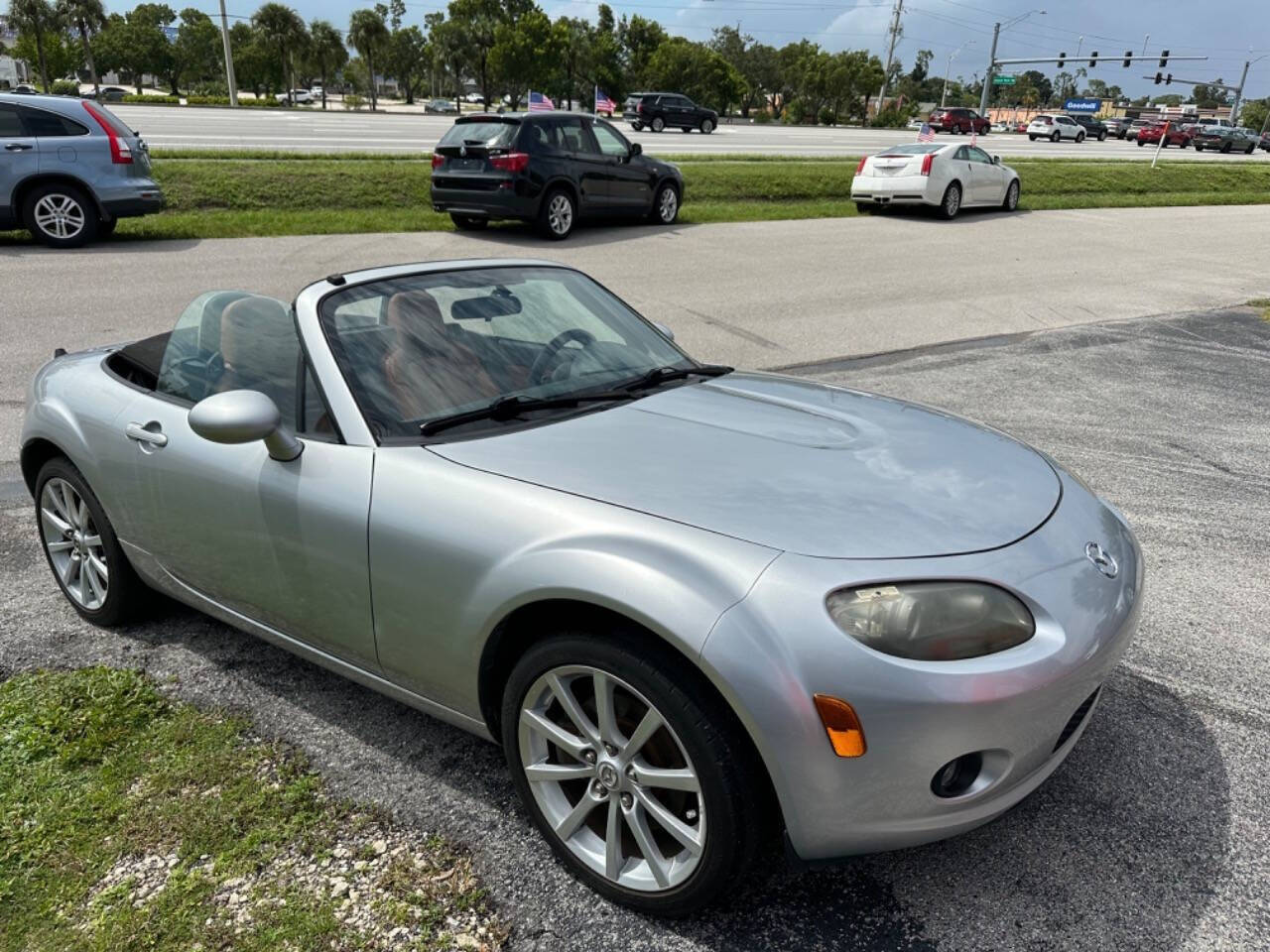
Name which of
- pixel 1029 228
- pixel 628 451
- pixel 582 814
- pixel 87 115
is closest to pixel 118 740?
pixel 582 814

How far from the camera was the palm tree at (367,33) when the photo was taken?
81125 mm

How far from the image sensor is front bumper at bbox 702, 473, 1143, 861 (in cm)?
196

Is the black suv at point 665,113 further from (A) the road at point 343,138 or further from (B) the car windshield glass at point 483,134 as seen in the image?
(B) the car windshield glass at point 483,134

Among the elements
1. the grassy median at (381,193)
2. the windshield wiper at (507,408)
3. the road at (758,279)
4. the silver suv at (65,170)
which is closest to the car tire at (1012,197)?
the grassy median at (381,193)

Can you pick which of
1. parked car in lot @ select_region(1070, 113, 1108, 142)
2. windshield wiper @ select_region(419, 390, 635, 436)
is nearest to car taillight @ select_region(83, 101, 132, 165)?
windshield wiper @ select_region(419, 390, 635, 436)

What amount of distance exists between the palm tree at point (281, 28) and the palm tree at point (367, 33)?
5.49 meters

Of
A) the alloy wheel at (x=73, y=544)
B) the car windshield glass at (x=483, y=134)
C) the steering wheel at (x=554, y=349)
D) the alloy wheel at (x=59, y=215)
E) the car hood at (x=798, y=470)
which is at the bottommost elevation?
the alloy wheel at (x=73, y=544)

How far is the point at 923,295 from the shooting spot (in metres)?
11.6

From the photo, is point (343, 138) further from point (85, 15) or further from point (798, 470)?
point (85, 15)

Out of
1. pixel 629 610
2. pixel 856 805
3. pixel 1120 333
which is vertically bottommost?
pixel 1120 333

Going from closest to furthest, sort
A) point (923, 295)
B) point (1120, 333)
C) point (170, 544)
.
→ point (170, 544) → point (1120, 333) → point (923, 295)

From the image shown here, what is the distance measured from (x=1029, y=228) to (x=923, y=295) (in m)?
8.19

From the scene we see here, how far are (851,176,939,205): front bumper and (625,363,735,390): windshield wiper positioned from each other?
1612 centimetres

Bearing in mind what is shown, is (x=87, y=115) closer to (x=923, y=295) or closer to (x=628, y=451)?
(x=923, y=295)
